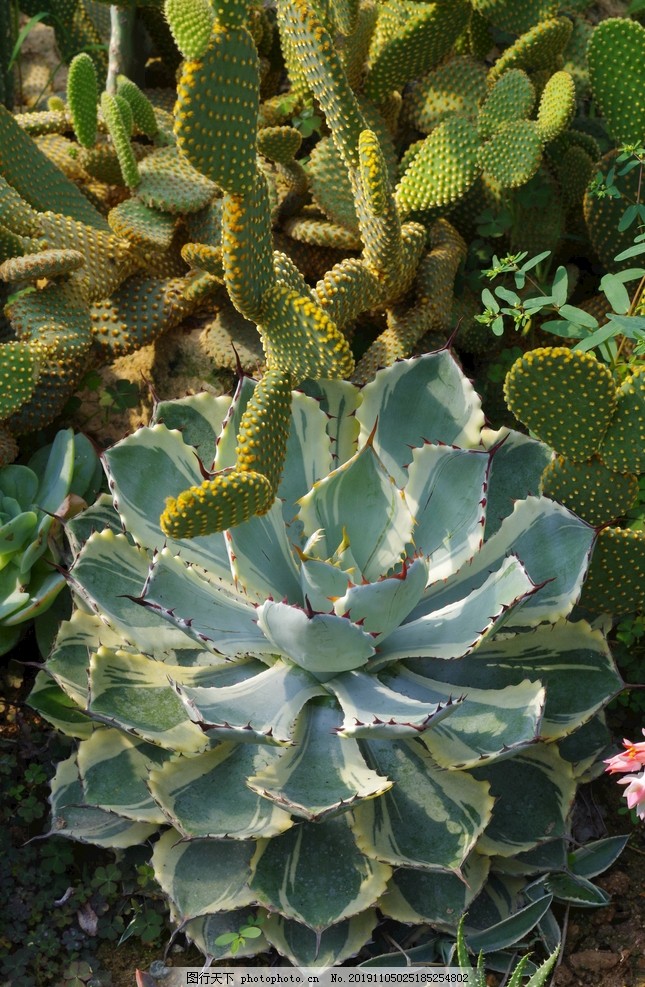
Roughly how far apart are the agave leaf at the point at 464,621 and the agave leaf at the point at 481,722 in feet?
0.29

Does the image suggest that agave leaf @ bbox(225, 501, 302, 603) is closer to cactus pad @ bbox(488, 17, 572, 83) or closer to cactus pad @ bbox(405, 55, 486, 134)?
cactus pad @ bbox(405, 55, 486, 134)

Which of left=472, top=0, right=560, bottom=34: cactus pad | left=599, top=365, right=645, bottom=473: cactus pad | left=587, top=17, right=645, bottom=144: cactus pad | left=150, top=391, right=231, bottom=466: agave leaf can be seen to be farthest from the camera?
left=472, top=0, right=560, bottom=34: cactus pad

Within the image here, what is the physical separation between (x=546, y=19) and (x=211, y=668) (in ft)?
6.83

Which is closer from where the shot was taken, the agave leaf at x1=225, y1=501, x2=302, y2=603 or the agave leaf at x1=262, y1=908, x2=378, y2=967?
the agave leaf at x1=262, y1=908, x2=378, y2=967

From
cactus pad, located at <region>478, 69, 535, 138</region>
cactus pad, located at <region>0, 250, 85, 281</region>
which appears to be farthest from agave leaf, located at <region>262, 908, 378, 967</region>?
cactus pad, located at <region>478, 69, 535, 138</region>

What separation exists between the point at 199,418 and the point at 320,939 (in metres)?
1.14

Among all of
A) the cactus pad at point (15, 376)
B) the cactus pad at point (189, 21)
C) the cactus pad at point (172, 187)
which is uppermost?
the cactus pad at point (189, 21)

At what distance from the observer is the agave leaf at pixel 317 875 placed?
1.89 metres

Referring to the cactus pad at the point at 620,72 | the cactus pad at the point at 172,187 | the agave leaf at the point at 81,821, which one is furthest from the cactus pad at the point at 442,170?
the agave leaf at the point at 81,821

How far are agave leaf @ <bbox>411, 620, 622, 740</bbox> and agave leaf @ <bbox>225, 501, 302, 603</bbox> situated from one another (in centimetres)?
33

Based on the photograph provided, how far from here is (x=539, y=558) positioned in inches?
83.4

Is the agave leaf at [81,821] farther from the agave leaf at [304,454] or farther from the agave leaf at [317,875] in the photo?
the agave leaf at [304,454]

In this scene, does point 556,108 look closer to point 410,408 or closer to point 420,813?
point 410,408

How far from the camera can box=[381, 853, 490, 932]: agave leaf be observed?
1981 millimetres
